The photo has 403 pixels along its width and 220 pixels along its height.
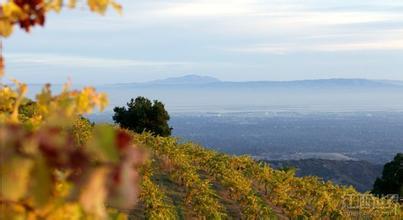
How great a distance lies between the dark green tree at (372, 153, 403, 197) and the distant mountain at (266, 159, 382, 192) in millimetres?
62934

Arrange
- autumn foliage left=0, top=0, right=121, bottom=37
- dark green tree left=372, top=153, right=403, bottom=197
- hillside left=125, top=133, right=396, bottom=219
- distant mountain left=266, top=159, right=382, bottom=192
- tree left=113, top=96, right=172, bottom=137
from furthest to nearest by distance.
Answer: distant mountain left=266, top=159, right=382, bottom=192 → tree left=113, top=96, right=172, bottom=137 → dark green tree left=372, top=153, right=403, bottom=197 → hillside left=125, top=133, right=396, bottom=219 → autumn foliage left=0, top=0, right=121, bottom=37

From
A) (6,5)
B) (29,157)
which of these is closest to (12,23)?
(6,5)

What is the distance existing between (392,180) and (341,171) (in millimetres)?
74270

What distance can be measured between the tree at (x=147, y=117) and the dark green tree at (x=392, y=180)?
13.2 m

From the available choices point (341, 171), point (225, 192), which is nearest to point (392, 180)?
point (225, 192)

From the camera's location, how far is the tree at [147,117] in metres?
35.8

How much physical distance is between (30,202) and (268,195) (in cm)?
2005

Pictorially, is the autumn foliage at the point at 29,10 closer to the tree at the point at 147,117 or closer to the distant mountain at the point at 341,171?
the tree at the point at 147,117

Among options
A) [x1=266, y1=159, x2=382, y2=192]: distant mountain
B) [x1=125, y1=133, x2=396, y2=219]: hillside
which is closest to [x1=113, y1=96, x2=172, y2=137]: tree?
[x1=125, y1=133, x2=396, y2=219]: hillside

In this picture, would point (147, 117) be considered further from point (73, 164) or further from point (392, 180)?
point (73, 164)

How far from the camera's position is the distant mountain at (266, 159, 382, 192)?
3967 inches

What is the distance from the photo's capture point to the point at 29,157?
5.14 feet

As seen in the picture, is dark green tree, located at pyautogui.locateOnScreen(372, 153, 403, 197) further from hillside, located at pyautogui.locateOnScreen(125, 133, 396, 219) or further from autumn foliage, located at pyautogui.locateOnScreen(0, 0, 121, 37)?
autumn foliage, located at pyautogui.locateOnScreen(0, 0, 121, 37)

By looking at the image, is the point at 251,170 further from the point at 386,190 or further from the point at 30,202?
the point at 30,202
